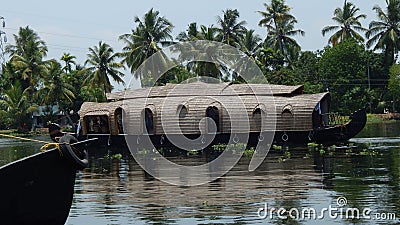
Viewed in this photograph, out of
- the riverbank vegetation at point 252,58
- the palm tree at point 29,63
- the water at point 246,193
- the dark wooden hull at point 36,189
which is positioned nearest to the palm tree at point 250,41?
the riverbank vegetation at point 252,58

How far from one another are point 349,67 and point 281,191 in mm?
37756

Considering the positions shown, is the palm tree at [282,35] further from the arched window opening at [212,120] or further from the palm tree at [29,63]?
the arched window opening at [212,120]

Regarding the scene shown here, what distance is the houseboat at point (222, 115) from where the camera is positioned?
78.0 ft

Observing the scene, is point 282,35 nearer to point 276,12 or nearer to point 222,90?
point 276,12

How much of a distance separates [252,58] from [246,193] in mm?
31657

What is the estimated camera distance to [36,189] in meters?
8.16

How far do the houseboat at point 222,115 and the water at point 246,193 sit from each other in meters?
6.42

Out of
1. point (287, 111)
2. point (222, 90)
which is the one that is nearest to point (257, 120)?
point (287, 111)

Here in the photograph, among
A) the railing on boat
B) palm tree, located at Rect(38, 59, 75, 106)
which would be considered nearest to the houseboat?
the railing on boat

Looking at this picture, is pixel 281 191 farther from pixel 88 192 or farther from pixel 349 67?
pixel 349 67

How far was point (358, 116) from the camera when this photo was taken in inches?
923
